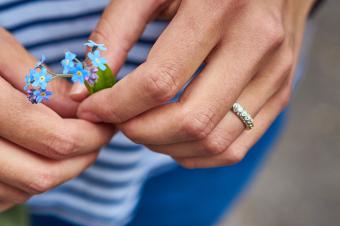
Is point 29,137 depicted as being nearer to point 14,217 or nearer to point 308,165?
point 14,217

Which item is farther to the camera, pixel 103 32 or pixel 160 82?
pixel 103 32

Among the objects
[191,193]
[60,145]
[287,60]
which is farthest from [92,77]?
[191,193]

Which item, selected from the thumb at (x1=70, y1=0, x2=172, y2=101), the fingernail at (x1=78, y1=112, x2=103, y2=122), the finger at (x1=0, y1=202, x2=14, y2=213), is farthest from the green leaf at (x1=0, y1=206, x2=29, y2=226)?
the thumb at (x1=70, y1=0, x2=172, y2=101)

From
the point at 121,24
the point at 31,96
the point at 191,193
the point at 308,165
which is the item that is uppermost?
the point at 121,24

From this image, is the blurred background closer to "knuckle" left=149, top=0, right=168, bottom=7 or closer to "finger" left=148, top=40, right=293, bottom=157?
"finger" left=148, top=40, right=293, bottom=157

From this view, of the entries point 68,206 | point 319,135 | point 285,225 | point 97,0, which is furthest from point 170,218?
point 319,135

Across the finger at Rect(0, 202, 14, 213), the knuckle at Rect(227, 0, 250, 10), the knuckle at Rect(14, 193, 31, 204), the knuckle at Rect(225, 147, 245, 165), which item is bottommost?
the finger at Rect(0, 202, 14, 213)

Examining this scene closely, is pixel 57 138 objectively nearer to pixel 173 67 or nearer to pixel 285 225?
pixel 173 67
